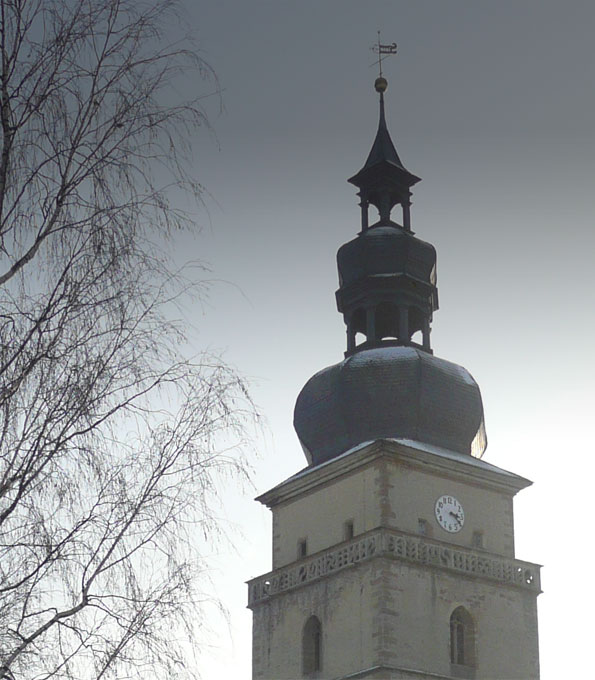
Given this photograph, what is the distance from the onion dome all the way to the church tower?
0.04 m

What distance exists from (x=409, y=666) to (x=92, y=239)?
29.0 meters

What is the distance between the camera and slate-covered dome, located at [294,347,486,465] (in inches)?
1644

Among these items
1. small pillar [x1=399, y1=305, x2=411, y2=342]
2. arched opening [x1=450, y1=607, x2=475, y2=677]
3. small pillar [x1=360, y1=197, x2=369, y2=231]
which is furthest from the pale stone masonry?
small pillar [x1=360, y1=197, x2=369, y2=231]

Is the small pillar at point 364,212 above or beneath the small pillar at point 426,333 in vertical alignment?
above

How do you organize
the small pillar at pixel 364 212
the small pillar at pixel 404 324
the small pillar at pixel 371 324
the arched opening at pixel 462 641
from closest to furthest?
the arched opening at pixel 462 641 → the small pillar at pixel 404 324 → the small pillar at pixel 371 324 → the small pillar at pixel 364 212

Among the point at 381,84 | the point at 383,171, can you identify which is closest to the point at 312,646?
the point at 383,171

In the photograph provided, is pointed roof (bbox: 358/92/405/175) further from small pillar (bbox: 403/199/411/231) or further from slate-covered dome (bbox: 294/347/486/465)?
slate-covered dome (bbox: 294/347/486/465)

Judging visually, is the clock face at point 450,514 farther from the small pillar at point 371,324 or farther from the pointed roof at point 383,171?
the pointed roof at point 383,171

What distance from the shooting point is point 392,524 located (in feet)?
132

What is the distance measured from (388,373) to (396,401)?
0.81 m

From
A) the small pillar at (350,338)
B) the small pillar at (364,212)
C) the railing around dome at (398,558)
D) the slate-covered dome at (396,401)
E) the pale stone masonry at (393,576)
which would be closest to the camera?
the pale stone masonry at (393,576)

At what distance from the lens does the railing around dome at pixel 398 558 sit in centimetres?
3972

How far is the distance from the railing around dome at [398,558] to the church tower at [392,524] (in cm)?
4

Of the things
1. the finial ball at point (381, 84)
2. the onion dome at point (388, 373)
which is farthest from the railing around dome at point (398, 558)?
the finial ball at point (381, 84)
